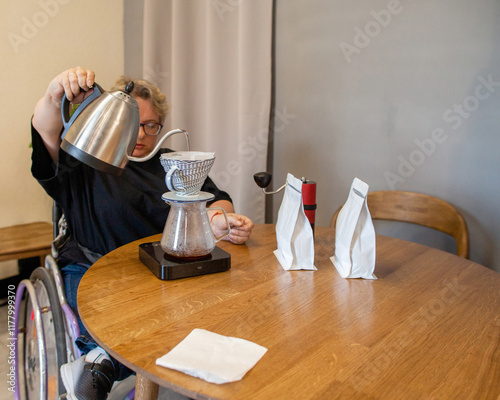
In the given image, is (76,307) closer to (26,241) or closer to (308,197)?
(308,197)

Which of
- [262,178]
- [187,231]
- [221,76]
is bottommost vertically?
[187,231]

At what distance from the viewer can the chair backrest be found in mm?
1439

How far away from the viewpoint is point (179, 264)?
979 mm

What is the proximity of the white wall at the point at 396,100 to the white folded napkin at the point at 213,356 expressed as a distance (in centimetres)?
118

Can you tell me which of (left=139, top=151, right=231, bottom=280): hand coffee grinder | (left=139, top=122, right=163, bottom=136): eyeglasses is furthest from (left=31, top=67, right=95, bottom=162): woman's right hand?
(left=139, top=122, right=163, bottom=136): eyeglasses

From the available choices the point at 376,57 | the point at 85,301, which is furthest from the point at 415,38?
the point at 85,301

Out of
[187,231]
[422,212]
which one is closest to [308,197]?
[187,231]

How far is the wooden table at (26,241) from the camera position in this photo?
189 centimetres

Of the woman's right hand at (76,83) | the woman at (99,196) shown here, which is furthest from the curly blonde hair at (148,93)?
the woman's right hand at (76,83)

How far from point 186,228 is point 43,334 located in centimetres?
51

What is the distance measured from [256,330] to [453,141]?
1.16m

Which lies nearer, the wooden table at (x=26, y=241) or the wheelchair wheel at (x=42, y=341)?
the wheelchair wheel at (x=42, y=341)

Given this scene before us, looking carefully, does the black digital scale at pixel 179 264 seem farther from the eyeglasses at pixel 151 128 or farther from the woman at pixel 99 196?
the eyeglasses at pixel 151 128

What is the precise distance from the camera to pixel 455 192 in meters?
1.56
